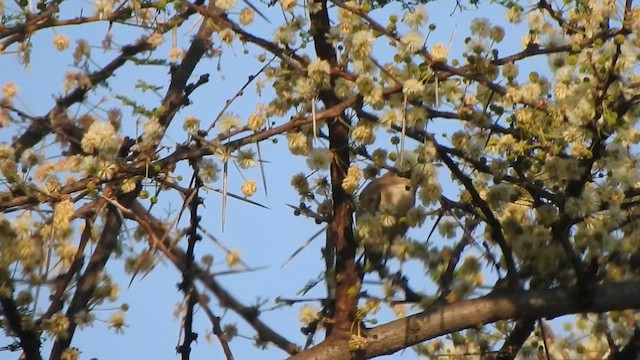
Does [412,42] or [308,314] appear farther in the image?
[308,314]

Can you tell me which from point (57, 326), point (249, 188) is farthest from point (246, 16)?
point (57, 326)

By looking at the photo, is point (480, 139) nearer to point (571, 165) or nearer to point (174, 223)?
point (571, 165)

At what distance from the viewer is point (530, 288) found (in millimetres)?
3396

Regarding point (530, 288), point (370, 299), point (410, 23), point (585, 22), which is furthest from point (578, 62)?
point (370, 299)

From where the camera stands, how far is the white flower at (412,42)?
2957mm

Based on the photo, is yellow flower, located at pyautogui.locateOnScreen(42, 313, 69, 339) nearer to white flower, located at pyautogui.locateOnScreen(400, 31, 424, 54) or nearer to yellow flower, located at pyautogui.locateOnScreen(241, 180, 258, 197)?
yellow flower, located at pyautogui.locateOnScreen(241, 180, 258, 197)

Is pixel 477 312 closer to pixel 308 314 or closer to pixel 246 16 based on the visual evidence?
pixel 308 314

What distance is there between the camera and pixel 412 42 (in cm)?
296

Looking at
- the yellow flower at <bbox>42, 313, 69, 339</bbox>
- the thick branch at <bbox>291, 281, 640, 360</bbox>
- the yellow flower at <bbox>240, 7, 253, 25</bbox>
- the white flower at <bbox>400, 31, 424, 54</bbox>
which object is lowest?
the thick branch at <bbox>291, 281, 640, 360</bbox>

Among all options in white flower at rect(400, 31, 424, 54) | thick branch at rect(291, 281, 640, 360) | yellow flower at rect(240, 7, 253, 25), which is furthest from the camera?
yellow flower at rect(240, 7, 253, 25)

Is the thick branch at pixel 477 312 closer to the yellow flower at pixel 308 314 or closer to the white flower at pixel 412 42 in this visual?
the yellow flower at pixel 308 314

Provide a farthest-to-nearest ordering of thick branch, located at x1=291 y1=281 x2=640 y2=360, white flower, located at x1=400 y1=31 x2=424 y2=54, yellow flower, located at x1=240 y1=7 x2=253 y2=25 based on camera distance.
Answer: yellow flower, located at x1=240 y1=7 x2=253 y2=25
thick branch, located at x1=291 y1=281 x2=640 y2=360
white flower, located at x1=400 y1=31 x2=424 y2=54

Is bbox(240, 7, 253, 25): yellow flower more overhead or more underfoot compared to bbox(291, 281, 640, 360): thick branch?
more overhead

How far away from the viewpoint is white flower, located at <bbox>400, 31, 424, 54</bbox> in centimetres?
296
